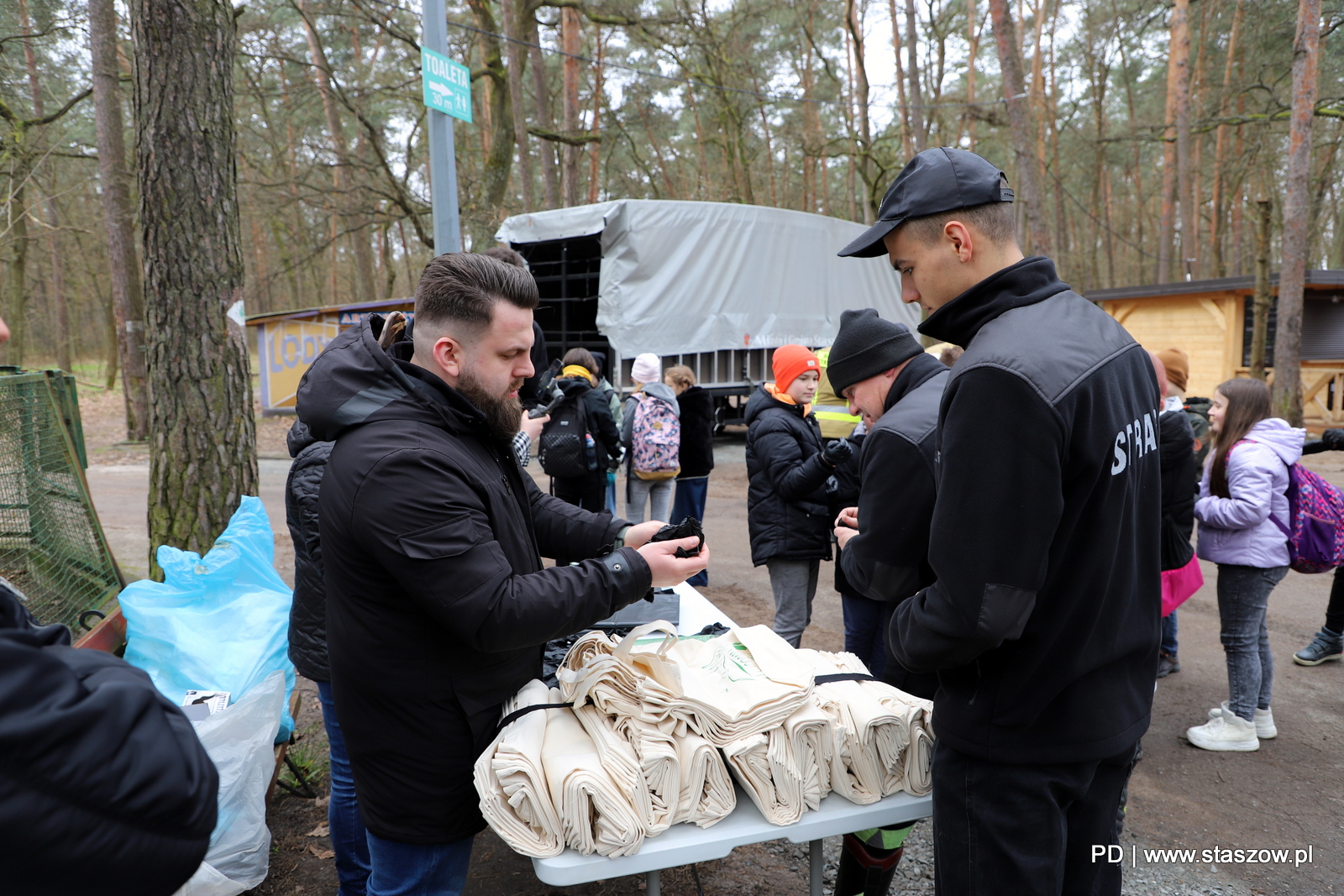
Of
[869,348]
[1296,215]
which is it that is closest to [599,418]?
[869,348]

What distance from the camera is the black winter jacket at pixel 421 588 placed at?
162 cm

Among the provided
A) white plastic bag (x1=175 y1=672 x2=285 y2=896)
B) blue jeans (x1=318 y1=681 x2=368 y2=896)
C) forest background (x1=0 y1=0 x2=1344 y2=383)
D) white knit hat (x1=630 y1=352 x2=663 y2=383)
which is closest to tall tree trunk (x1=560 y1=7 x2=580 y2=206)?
forest background (x1=0 y1=0 x2=1344 y2=383)

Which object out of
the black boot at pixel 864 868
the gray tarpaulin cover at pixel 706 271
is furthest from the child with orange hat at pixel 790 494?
the gray tarpaulin cover at pixel 706 271

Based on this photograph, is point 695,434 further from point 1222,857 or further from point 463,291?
point 463,291

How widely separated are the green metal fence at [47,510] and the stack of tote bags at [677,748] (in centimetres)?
233

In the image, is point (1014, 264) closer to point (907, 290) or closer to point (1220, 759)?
point (907, 290)

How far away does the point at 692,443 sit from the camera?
275 inches

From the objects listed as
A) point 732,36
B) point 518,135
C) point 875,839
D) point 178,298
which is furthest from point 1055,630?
point 732,36

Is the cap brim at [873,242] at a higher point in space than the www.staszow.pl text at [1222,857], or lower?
higher

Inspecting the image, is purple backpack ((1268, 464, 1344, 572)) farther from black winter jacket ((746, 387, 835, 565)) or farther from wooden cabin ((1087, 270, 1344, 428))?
wooden cabin ((1087, 270, 1344, 428))

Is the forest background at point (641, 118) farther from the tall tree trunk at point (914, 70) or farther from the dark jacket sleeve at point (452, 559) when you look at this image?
the dark jacket sleeve at point (452, 559)

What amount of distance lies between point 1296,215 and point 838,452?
11.8 m

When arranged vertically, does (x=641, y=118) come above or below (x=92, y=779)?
above

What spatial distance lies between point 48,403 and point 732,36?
18371mm
